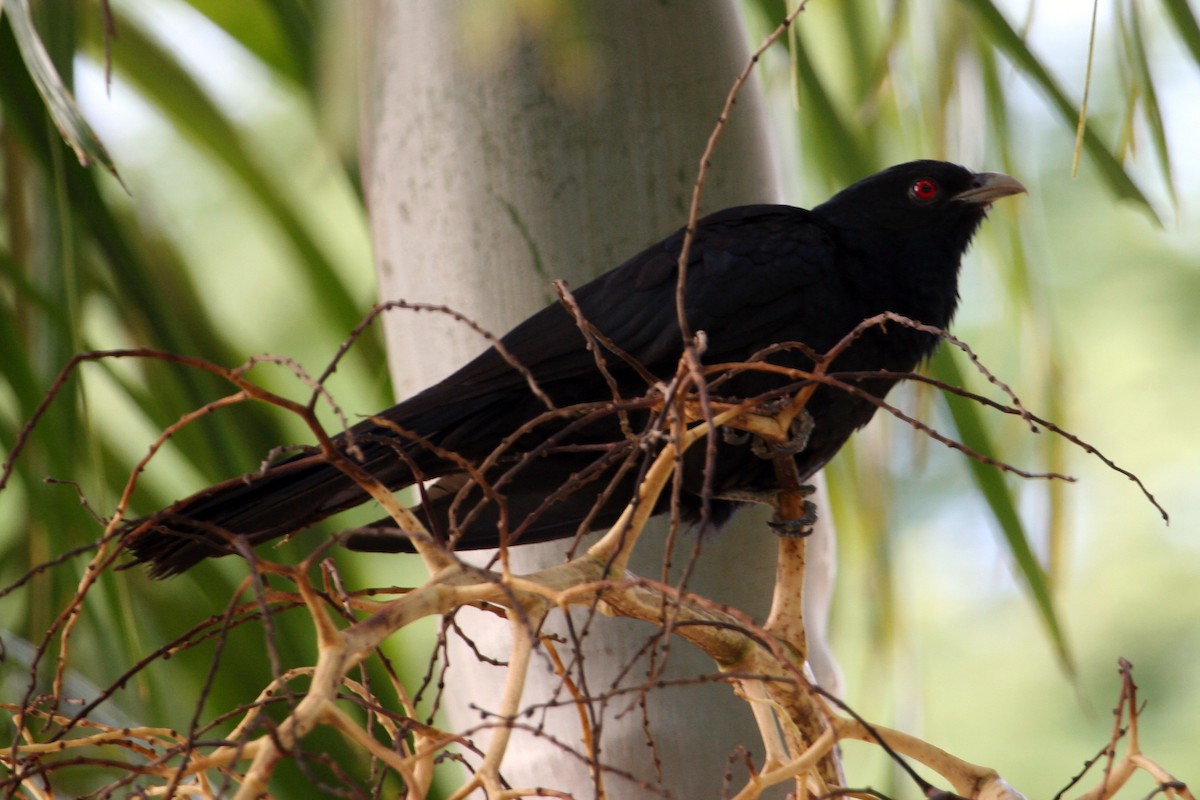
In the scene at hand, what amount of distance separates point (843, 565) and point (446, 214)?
1.61m

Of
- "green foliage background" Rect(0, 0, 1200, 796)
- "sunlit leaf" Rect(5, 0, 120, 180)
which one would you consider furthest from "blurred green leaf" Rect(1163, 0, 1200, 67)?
"sunlit leaf" Rect(5, 0, 120, 180)

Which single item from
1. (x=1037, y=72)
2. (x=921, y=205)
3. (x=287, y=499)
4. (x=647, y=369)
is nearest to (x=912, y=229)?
(x=921, y=205)

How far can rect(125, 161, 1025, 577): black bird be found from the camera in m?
2.16

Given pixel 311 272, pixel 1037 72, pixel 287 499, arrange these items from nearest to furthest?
pixel 287 499, pixel 1037 72, pixel 311 272

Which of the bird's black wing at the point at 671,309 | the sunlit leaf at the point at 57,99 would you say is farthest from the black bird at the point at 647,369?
the sunlit leaf at the point at 57,99

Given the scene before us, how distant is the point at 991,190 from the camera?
272 cm

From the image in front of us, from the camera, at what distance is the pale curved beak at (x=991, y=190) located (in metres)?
2.71

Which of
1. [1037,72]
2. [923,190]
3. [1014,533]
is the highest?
[1037,72]

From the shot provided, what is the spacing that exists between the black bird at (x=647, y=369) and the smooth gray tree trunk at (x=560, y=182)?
12 centimetres

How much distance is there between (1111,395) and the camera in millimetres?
10102

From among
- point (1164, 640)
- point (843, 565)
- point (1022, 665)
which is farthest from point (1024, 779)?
point (843, 565)

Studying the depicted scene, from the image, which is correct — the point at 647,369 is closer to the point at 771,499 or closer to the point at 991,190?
the point at 771,499

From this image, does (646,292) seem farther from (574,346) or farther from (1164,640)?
(1164,640)

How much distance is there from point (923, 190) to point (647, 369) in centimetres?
83
